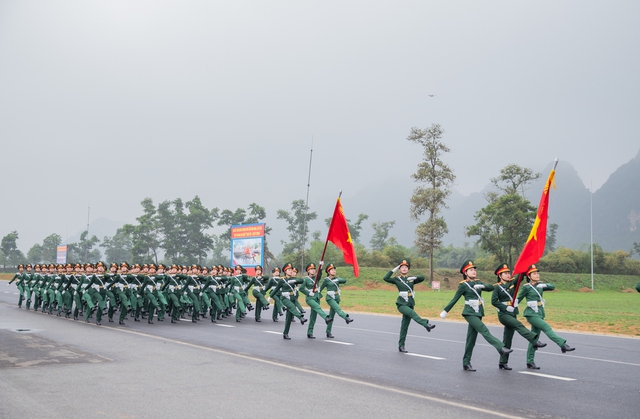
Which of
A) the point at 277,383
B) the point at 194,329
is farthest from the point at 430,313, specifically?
the point at 277,383

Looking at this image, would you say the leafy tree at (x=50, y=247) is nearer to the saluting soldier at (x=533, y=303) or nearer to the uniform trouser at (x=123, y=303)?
the uniform trouser at (x=123, y=303)

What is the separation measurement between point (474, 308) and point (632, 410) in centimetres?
322

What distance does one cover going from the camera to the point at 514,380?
9141 mm

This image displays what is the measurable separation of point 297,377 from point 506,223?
55.3 m

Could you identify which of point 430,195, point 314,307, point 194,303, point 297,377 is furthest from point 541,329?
point 430,195

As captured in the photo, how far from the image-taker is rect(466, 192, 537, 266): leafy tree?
6031 cm

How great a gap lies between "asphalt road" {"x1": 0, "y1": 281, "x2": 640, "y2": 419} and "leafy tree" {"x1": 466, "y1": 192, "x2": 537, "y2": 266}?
153 ft

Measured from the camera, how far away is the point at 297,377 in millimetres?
9156

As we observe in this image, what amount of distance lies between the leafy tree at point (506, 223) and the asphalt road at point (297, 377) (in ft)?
153

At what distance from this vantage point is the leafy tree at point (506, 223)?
60.3 m

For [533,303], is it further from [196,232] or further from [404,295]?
[196,232]

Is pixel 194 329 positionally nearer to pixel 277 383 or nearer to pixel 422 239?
pixel 277 383

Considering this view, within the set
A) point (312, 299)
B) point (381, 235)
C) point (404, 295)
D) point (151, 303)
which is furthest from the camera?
point (381, 235)

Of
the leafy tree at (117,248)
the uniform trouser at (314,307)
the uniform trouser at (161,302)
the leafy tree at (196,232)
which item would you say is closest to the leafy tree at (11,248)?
the leafy tree at (117,248)
